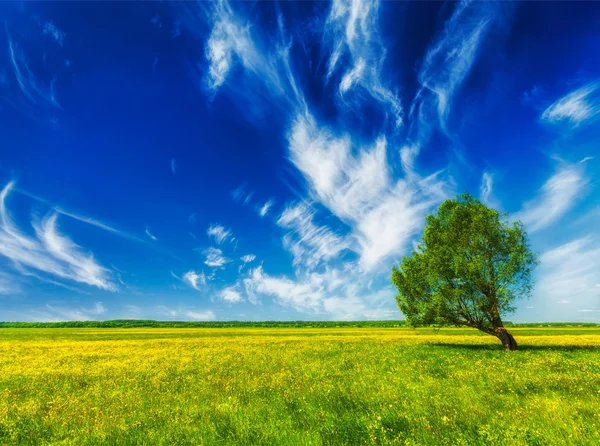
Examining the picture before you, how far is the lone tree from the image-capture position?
33156 millimetres

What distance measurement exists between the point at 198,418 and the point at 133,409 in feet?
10.4

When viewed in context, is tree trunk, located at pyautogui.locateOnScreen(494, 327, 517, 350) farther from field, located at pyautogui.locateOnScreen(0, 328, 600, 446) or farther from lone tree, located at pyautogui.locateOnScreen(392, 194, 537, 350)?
field, located at pyautogui.locateOnScreen(0, 328, 600, 446)

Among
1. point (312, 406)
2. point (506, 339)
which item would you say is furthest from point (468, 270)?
point (312, 406)

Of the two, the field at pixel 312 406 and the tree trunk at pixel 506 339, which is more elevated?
the tree trunk at pixel 506 339

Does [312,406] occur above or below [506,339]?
below

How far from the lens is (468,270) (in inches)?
1305

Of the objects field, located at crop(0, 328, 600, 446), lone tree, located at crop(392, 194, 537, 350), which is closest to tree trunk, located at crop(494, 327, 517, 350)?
lone tree, located at crop(392, 194, 537, 350)

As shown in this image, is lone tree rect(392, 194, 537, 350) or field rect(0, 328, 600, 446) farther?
lone tree rect(392, 194, 537, 350)

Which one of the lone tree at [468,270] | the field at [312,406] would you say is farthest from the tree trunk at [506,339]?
the field at [312,406]

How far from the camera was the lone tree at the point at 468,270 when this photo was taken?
33.2 metres

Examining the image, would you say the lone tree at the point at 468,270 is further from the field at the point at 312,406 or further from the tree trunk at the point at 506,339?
the field at the point at 312,406

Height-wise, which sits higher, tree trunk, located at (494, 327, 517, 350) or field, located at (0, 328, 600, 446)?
tree trunk, located at (494, 327, 517, 350)

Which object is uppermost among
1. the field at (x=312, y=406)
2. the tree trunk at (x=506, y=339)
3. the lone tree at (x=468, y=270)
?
the lone tree at (x=468, y=270)

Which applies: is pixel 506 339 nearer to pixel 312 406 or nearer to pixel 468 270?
pixel 468 270
